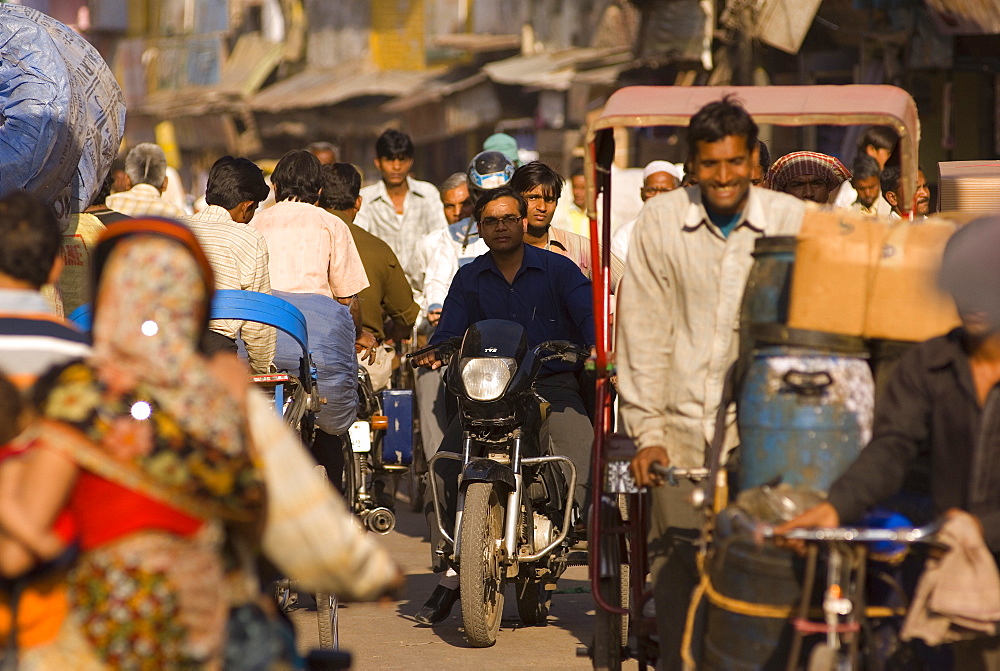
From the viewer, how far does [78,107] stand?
6914 mm

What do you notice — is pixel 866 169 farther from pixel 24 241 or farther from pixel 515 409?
pixel 24 241

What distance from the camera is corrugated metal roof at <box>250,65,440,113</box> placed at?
97.6ft

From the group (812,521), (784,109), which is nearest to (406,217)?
(784,109)

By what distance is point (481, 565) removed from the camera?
6.52 metres

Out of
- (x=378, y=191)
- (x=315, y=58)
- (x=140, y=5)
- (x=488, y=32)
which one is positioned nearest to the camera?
(x=378, y=191)

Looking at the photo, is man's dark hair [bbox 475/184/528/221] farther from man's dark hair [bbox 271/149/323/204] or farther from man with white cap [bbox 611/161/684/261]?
man with white cap [bbox 611/161/684/261]

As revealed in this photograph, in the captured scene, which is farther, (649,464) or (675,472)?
(649,464)

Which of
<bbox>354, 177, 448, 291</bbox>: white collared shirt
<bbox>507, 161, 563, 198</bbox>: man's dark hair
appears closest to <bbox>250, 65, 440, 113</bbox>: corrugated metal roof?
<bbox>354, 177, 448, 291</bbox>: white collared shirt

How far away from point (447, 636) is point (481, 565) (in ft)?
2.62

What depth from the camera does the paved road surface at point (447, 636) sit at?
6.61 m

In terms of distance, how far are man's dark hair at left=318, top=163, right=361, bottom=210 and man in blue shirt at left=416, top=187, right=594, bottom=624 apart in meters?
2.22

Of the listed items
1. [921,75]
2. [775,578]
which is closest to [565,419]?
[775,578]

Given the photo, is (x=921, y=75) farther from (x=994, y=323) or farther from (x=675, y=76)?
(x=994, y=323)

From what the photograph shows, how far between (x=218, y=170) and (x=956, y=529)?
180 inches
